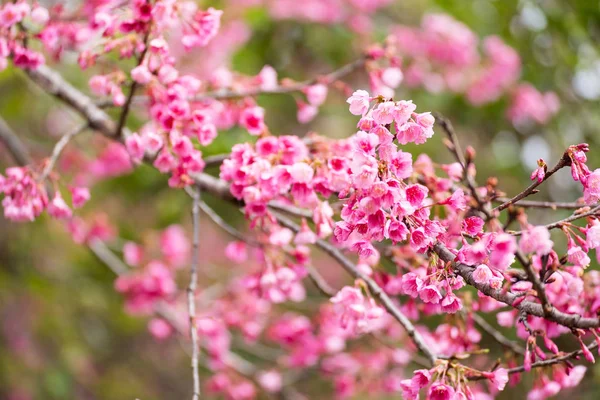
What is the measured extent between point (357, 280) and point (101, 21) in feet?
3.37

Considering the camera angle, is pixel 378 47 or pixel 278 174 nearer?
pixel 278 174

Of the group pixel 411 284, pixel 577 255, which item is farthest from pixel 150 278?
pixel 577 255

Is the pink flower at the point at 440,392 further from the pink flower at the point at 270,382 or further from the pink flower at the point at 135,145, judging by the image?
the pink flower at the point at 270,382

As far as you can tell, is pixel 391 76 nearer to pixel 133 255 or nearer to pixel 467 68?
pixel 133 255

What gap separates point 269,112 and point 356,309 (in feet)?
10.6

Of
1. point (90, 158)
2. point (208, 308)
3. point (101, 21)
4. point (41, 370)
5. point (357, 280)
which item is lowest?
point (41, 370)

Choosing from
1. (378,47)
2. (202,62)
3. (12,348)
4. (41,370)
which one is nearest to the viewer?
(378,47)

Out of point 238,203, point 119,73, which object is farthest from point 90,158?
point 238,203

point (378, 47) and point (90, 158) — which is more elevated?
point (378, 47)

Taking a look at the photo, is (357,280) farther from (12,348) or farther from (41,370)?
(12,348)

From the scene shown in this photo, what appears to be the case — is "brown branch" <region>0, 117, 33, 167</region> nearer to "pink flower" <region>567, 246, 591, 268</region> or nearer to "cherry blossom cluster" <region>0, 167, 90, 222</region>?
"cherry blossom cluster" <region>0, 167, 90, 222</region>

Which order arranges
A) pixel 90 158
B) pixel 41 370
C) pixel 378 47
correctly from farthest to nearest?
pixel 41 370
pixel 90 158
pixel 378 47

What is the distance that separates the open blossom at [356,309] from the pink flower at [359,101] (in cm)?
50

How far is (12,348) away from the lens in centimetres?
436
